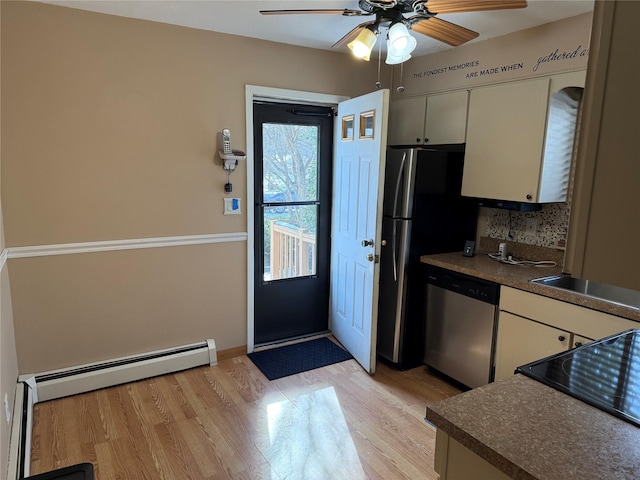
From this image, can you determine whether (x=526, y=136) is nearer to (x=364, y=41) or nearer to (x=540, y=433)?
(x=364, y=41)

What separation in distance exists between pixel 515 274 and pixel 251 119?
208cm

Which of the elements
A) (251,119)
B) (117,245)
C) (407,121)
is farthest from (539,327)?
(117,245)

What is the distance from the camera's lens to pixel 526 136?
256 cm

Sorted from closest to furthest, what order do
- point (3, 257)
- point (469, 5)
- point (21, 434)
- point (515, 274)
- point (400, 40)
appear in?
point (469, 5)
point (400, 40)
point (21, 434)
point (3, 257)
point (515, 274)

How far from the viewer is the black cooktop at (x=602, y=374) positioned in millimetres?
1108

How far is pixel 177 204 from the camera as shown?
2906 millimetres

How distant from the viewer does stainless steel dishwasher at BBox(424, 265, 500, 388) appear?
2604mm

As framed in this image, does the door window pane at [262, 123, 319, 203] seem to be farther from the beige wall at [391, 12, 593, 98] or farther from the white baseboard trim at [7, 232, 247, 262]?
the beige wall at [391, 12, 593, 98]

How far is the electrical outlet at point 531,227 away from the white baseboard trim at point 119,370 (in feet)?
7.95

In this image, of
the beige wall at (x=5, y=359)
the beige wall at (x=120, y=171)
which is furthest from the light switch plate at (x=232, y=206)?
the beige wall at (x=5, y=359)

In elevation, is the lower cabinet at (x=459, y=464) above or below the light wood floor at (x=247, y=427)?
above

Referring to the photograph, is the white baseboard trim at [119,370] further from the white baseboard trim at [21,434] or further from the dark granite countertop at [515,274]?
the dark granite countertop at [515,274]

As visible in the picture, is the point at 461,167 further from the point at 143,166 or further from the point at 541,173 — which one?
the point at 143,166

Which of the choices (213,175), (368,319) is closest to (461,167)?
(368,319)
